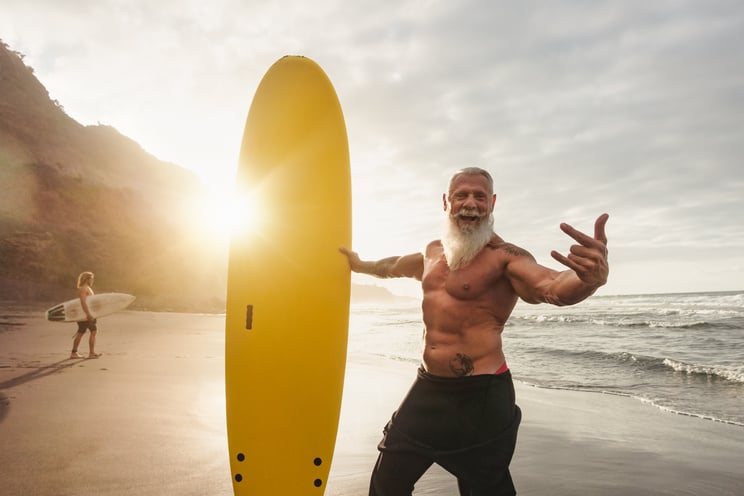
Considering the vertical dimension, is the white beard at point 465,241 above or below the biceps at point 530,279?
above

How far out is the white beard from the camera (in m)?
2.36

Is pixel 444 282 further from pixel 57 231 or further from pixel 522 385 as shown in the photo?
pixel 57 231

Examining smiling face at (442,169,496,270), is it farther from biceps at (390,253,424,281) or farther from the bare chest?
biceps at (390,253,424,281)

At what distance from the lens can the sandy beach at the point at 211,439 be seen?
3.39 metres

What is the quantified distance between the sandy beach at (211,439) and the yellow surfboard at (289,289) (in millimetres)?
518

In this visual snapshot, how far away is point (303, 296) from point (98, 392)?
425 centimetres

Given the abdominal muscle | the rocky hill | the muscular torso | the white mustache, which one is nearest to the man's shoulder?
the muscular torso

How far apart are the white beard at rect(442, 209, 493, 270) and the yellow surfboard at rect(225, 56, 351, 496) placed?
43.2 inches

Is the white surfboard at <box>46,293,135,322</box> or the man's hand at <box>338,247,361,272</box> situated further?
the white surfboard at <box>46,293,135,322</box>

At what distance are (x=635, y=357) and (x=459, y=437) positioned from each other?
1046 centimetres

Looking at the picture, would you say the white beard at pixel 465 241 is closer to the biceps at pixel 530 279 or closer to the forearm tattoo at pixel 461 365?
the biceps at pixel 530 279

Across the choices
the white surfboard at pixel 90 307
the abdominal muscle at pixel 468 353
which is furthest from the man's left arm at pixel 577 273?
the white surfboard at pixel 90 307

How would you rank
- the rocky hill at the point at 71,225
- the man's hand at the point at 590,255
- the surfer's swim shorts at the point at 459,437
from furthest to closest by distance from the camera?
the rocky hill at the point at 71,225
the surfer's swim shorts at the point at 459,437
the man's hand at the point at 590,255

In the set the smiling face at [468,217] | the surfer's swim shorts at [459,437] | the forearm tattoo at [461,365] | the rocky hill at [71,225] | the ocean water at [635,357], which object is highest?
the rocky hill at [71,225]
